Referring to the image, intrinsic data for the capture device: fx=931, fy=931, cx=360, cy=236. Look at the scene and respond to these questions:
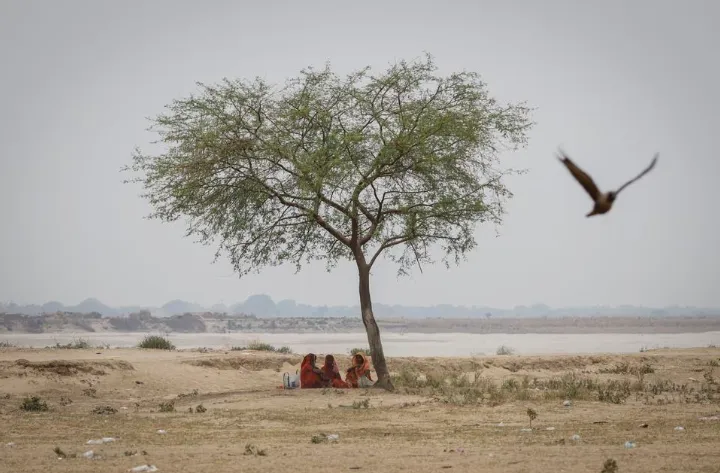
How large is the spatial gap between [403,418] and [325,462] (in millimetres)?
6056

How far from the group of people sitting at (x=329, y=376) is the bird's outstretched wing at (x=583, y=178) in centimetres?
1771

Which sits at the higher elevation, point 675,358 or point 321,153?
point 321,153

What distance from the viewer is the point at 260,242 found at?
1038 inches

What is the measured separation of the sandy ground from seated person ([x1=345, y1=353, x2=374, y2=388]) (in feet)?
3.67

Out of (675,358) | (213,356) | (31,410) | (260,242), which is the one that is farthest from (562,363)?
(31,410)

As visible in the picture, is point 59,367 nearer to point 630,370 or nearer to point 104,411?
point 104,411

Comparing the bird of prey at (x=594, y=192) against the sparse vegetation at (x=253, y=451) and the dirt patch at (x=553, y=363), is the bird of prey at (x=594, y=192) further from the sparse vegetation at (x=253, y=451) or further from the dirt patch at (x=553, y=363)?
the dirt patch at (x=553, y=363)

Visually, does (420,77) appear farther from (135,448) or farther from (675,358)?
(675,358)

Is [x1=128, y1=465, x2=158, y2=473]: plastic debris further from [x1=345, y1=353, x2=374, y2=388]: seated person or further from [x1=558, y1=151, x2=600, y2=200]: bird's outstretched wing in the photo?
[x1=345, y1=353, x2=374, y2=388]: seated person

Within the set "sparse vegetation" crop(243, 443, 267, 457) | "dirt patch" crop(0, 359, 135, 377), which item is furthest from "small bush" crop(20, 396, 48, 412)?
"sparse vegetation" crop(243, 443, 267, 457)

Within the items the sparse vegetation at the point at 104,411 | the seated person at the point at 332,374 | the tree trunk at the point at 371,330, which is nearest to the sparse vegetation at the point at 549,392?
the tree trunk at the point at 371,330

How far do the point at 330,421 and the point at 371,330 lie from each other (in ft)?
22.6

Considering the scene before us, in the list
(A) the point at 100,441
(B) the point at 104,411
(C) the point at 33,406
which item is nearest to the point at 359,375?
(B) the point at 104,411

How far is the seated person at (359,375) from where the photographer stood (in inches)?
1021
